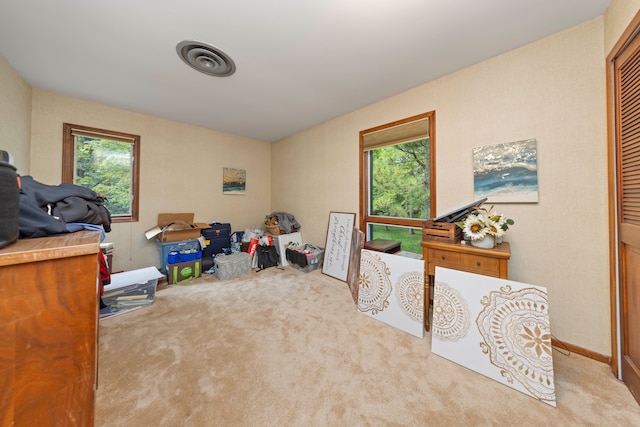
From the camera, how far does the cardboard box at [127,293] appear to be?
86.9 inches

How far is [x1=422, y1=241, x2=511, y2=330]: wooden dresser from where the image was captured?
162cm

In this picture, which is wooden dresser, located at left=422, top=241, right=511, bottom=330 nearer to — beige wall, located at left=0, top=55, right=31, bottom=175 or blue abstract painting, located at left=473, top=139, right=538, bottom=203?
blue abstract painting, located at left=473, top=139, right=538, bottom=203

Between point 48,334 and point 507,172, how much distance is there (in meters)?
2.88

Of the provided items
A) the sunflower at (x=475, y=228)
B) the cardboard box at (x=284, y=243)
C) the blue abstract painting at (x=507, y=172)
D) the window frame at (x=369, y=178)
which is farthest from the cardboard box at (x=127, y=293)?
the blue abstract painting at (x=507, y=172)

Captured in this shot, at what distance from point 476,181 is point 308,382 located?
2255 mm

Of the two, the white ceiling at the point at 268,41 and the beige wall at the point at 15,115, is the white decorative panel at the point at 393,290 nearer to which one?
the white ceiling at the point at 268,41

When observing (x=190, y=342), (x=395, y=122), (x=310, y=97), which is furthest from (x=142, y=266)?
(x=395, y=122)

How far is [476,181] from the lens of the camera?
2.10 m

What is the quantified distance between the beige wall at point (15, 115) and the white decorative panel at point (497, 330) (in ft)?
13.1

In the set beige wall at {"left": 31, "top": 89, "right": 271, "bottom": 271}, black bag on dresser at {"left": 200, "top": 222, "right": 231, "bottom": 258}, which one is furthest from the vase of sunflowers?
beige wall at {"left": 31, "top": 89, "right": 271, "bottom": 271}

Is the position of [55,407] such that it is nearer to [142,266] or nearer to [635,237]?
[635,237]

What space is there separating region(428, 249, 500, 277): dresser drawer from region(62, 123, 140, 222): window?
3999mm

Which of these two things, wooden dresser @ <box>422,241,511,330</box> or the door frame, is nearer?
the door frame

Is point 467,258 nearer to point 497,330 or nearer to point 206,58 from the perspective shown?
point 497,330
